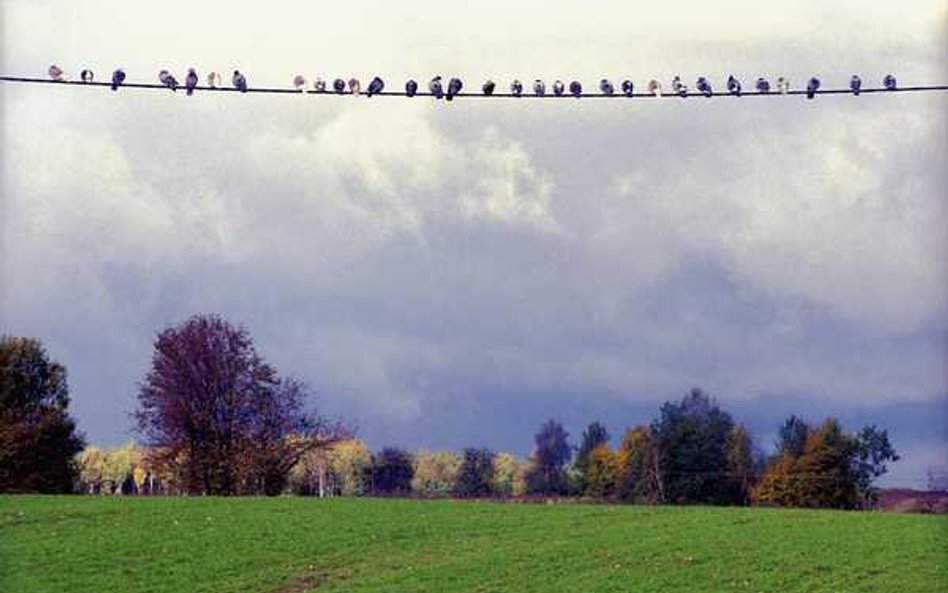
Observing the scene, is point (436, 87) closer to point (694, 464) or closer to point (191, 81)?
point (191, 81)

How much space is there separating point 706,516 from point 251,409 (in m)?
28.9

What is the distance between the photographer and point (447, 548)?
45781 millimetres

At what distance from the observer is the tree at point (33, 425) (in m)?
76.3

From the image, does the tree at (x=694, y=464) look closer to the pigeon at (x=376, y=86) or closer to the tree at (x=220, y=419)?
the tree at (x=220, y=419)

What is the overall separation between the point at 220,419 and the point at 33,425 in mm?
10517

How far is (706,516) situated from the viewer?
55.0 m

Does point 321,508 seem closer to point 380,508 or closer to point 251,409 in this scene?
→ point 380,508

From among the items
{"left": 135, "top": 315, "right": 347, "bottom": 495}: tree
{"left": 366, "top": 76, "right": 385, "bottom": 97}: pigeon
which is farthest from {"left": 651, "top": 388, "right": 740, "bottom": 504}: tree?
{"left": 366, "top": 76, "right": 385, "bottom": 97}: pigeon

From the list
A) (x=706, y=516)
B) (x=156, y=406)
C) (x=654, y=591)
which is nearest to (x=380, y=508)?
(x=706, y=516)

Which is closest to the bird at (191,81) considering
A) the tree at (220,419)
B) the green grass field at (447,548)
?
the green grass field at (447,548)

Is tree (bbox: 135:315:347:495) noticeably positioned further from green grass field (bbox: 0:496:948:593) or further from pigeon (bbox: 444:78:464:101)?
pigeon (bbox: 444:78:464:101)

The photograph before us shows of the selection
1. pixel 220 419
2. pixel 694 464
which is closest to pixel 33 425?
pixel 220 419

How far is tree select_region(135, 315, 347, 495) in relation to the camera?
7412 cm

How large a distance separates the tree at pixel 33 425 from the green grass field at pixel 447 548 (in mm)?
19137
